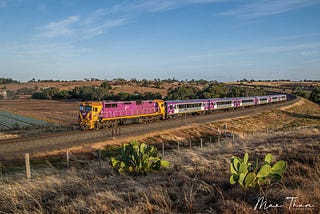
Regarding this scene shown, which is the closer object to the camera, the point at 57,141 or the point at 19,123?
the point at 57,141

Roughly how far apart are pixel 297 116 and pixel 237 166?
2393 inches

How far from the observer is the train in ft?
101

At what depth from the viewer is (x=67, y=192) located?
22.8 ft

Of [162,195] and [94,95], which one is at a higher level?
[94,95]

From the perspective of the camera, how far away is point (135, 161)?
8617mm

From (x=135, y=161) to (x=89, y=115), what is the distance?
905 inches

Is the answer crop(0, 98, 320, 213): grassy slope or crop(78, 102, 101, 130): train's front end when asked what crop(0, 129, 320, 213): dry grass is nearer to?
crop(0, 98, 320, 213): grassy slope

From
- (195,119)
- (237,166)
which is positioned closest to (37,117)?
(195,119)

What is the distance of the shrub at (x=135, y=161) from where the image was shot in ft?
28.2

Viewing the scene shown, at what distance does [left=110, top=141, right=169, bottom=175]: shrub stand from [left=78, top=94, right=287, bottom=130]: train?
2246 centimetres

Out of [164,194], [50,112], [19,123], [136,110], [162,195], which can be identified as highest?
[162,195]

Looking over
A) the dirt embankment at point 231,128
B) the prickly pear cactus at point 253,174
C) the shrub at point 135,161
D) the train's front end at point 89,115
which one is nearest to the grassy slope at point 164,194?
the prickly pear cactus at point 253,174

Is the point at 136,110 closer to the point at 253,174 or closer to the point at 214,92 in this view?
the point at 253,174

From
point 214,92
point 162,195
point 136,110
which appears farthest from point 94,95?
point 162,195
